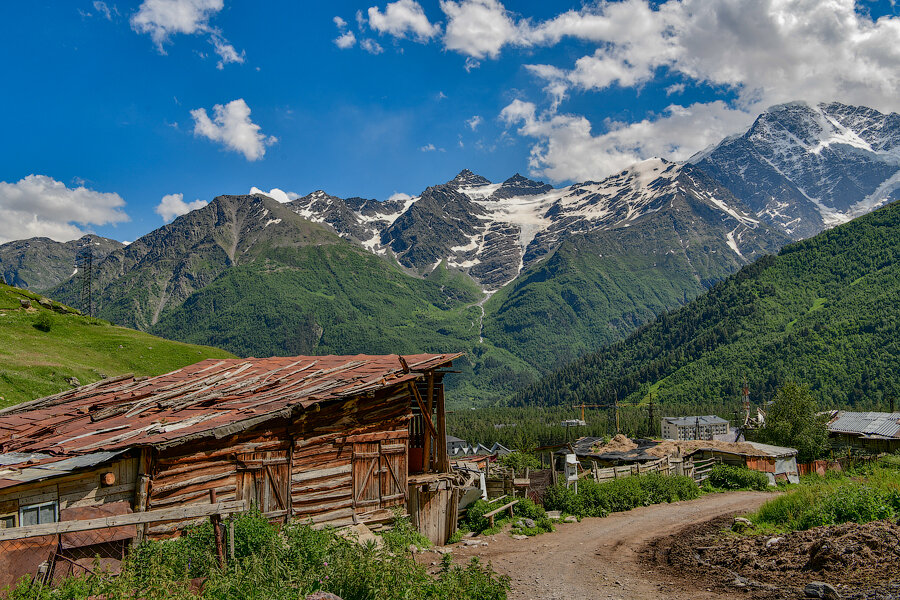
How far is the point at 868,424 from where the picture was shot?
70188mm

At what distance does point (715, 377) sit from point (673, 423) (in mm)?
69428

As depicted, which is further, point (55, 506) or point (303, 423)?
point (303, 423)

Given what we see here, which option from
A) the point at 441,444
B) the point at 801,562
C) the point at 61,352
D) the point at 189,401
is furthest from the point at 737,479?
the point at 61,352

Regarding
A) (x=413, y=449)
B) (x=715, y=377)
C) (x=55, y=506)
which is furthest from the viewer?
(x=715, y=377)

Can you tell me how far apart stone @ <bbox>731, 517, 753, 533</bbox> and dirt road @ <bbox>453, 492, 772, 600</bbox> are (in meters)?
2.29

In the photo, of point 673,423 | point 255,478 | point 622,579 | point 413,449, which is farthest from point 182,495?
point 673,423

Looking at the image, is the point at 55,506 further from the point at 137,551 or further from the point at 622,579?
the point at 622,579

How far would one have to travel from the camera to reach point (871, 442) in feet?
220

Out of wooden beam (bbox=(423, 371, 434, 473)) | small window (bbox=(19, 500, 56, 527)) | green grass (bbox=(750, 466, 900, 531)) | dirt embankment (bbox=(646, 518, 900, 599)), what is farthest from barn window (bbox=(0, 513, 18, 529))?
green grass (bbox=(750, 466, 900, 531))

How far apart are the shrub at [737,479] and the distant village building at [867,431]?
34879 mm

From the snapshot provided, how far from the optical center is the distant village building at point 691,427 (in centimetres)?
12319

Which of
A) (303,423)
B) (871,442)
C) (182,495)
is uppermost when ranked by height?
→ (303,423)

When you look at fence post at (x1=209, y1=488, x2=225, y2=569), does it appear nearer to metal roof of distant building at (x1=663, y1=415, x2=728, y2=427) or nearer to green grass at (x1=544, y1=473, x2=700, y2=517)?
green grass at (x1=544, y1=473, x2=700, y2=517)

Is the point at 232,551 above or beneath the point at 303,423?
beneath
